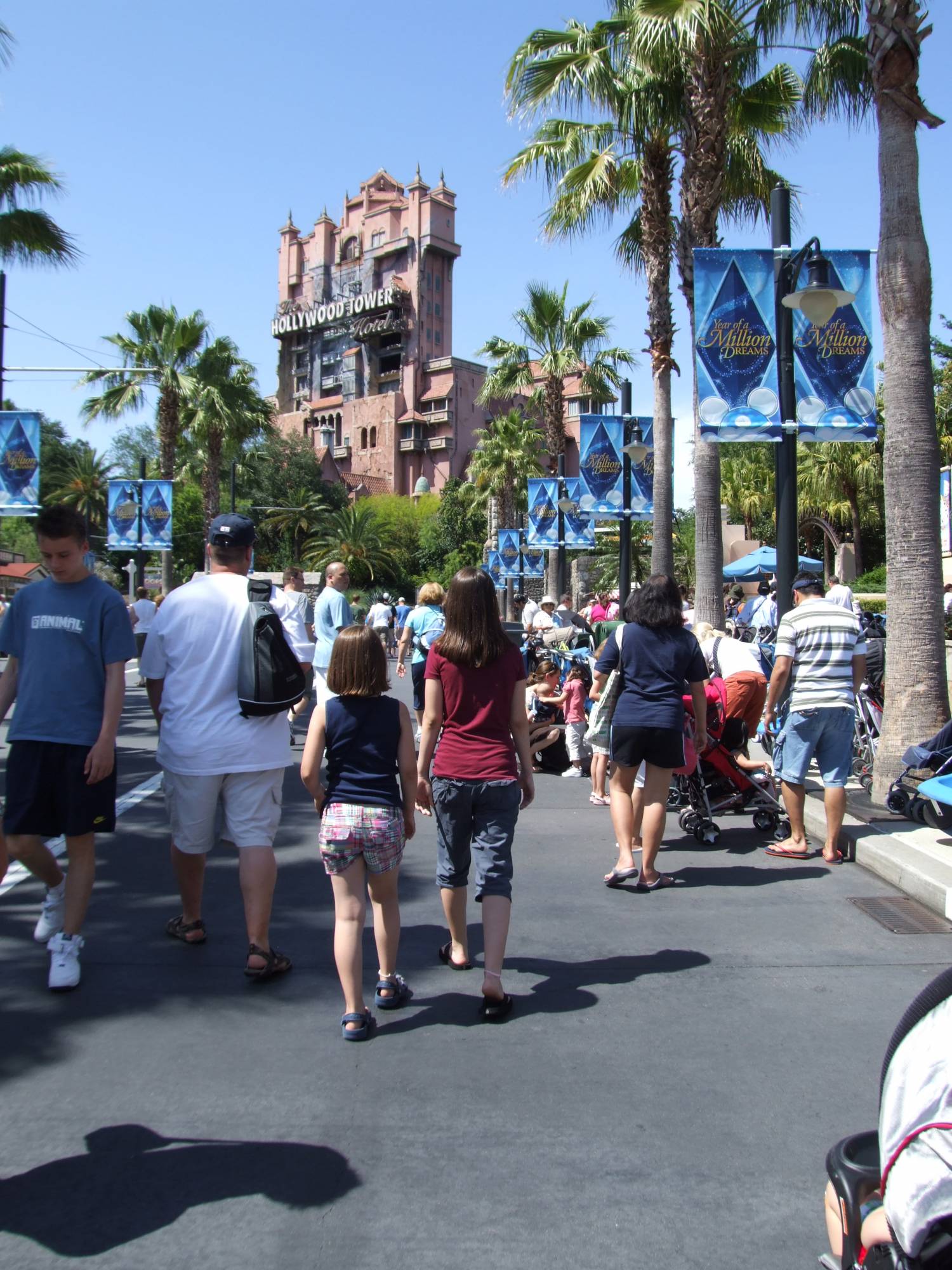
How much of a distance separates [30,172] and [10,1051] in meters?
19.4

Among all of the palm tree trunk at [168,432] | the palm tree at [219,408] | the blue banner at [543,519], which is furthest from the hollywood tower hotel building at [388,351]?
the blue banner at [543,519]

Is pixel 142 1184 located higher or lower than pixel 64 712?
lower

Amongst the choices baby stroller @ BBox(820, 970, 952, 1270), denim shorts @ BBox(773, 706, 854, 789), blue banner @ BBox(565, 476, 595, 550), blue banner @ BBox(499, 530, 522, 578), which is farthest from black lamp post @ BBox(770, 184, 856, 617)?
blue banner @ BBox(499, 530, 522, 578)

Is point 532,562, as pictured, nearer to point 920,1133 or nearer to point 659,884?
point 659,884

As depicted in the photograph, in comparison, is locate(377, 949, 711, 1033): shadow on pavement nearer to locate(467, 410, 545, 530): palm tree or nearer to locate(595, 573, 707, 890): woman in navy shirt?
locate(595, 573, 707, 890): woman in navy shirt

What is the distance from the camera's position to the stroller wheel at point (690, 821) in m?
7.57

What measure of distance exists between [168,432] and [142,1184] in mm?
31553

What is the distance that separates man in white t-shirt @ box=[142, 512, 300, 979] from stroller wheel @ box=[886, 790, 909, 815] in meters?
4.73

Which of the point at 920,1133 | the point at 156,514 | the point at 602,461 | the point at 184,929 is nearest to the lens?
the point at 920,1133

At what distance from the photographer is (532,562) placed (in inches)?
1652

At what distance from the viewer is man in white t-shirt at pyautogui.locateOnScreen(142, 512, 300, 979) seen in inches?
176

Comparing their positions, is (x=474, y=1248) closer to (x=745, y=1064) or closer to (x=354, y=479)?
(x=745, y=1064)

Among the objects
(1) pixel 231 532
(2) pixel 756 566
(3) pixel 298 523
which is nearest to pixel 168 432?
(2) pixel 756 566

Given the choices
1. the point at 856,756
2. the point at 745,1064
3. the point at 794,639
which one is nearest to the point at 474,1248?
the point at 745,1064
